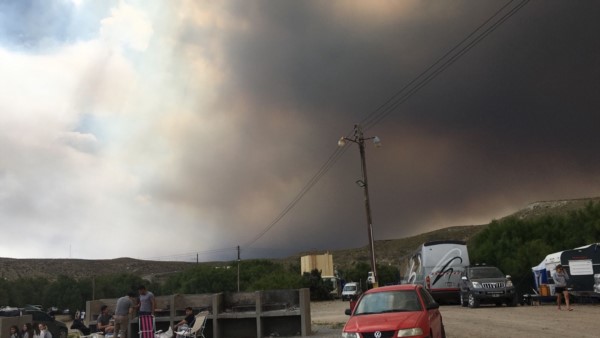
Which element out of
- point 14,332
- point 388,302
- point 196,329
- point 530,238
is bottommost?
point 196,329

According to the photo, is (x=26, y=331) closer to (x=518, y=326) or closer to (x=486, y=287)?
(x=518, y=326)

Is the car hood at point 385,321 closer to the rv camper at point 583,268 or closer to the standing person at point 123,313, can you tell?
the standing person at point 123,313

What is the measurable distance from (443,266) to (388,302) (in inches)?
796

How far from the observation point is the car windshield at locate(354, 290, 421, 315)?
37.3 ft

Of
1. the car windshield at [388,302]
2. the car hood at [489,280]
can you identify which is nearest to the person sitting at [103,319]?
the car windshield at [388,302]

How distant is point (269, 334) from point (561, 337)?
9.55 metres

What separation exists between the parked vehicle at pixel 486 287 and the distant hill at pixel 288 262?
86236mm

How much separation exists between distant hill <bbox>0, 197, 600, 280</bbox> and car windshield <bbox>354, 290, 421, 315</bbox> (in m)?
104

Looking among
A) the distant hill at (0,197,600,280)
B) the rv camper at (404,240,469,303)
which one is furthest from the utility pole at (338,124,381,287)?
the distant hill at (0,197,600,280)

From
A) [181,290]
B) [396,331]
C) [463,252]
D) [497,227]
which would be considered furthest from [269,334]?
[181,290]

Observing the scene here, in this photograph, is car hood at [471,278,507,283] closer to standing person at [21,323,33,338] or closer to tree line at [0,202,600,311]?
tree line at [0,202,600,311]

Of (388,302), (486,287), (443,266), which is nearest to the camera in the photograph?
(388,302)

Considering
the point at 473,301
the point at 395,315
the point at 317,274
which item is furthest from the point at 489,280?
the point at 317,274

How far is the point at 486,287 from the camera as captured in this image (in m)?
27.0
